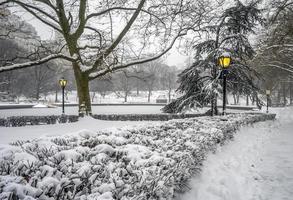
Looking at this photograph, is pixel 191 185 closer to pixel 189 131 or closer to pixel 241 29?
pixel 189 131

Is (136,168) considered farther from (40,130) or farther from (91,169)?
(40,130)

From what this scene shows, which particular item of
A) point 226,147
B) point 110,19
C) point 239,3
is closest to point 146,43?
point 110,19

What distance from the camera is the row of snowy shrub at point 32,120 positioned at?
16395 millimetres

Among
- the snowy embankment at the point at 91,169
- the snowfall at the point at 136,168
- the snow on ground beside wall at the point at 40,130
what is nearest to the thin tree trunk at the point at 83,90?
the snow on ground beside wall at the point at 40,130

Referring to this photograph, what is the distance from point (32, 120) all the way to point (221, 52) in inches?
574

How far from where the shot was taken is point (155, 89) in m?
109

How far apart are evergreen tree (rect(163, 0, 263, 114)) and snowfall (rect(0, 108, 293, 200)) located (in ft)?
41.1

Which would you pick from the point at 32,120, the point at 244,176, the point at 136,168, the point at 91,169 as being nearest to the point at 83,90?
the point at 32,120

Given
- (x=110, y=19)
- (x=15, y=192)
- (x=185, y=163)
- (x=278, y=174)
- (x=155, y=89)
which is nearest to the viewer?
(x=15, y=192)

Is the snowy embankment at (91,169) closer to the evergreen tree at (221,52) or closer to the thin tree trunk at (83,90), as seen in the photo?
the thin tree trunk at (83,90)

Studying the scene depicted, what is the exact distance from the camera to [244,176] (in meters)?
5.91

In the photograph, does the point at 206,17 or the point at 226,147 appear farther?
the point at 206,17

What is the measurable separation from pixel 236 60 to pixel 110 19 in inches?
407

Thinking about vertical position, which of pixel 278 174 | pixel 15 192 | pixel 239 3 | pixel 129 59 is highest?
pixel 239 3
